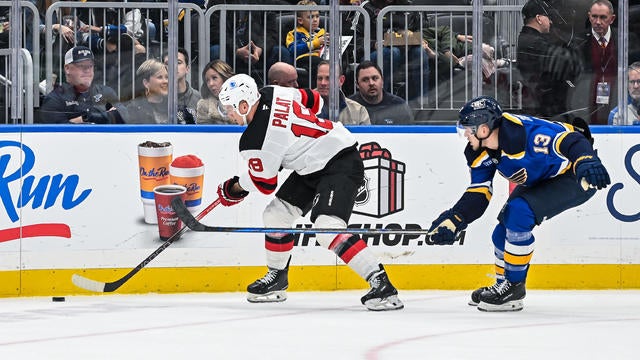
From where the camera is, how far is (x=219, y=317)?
6.51m

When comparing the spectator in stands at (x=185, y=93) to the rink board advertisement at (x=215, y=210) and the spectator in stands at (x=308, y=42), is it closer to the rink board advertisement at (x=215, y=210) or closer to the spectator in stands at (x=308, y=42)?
the rink board advertisement at (x=215, y=210)

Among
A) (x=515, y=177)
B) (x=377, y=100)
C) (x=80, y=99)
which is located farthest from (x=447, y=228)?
(x=80, y=99)

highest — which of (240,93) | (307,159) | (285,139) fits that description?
(240,93)

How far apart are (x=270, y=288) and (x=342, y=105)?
1.21 meters

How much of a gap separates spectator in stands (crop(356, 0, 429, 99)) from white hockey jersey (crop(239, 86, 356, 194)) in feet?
2.89

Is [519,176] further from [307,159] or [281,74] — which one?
[281,74]

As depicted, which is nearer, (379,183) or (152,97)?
(152,97)

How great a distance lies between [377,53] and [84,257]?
2032mm

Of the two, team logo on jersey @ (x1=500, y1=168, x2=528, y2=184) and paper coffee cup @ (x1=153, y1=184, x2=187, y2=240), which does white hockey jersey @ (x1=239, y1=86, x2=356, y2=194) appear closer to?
paper coffee cup @ (x1=153, y1=184, x2=187, y2=240)

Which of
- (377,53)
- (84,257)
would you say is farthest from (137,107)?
(377,53)

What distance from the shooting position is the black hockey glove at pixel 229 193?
23.5ft

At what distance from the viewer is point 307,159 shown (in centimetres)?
690

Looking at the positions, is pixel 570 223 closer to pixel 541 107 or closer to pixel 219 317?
pixel 541 107

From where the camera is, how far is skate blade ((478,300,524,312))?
6805 millimetres
